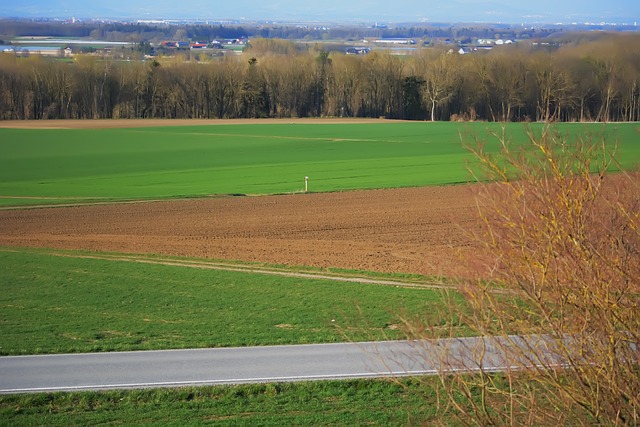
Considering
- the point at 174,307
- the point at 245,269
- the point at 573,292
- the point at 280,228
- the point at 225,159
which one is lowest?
the point at 225,159

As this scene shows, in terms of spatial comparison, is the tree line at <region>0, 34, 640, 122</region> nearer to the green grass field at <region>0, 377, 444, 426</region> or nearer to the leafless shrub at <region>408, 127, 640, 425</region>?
the green grass field at <region>0, 377, 444, 426</region>

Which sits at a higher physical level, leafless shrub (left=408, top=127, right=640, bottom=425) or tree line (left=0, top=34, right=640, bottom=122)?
leafless shrub (left=408, top=127, right=640, bottom=425)

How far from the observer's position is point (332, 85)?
98.2 metres

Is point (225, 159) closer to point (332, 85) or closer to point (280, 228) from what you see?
point (280, 228)

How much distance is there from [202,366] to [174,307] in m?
5.12

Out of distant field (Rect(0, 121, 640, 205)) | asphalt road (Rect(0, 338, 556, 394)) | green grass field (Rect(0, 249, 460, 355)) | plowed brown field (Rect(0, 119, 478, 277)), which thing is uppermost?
asphalt road (Rect(0, 338, 556, 394))

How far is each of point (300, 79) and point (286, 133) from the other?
73.4 feet

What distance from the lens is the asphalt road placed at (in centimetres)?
1401

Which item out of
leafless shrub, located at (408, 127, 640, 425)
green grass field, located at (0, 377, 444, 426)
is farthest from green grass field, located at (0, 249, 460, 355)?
leafless shrub, located at (408, 127, 640, 425)

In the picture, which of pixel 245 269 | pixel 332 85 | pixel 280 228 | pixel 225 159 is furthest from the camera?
pixel 332 85

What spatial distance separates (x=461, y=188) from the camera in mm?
43031

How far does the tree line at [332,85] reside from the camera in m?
87.1

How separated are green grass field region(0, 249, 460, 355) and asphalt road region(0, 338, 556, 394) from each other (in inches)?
16.8

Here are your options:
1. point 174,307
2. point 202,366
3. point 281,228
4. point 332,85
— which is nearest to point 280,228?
point 281,228
